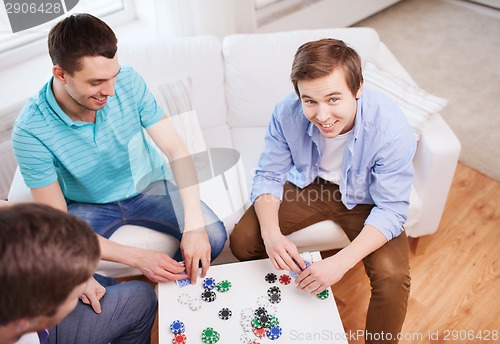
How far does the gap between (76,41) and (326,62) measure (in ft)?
2.28

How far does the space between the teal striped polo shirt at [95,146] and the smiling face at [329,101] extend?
56cm

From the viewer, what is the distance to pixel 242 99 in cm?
216

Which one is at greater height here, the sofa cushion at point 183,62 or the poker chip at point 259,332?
the sofa cushion at point 183,62

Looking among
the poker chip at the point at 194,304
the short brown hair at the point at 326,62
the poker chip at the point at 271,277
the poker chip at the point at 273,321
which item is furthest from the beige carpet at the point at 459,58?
the poker chip at the point at 194,304

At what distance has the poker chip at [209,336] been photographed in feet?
4.67

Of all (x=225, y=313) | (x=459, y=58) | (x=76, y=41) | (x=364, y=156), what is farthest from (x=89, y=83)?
(x=459, y=58)

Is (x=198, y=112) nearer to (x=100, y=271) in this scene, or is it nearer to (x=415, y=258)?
(x=100, y=271)

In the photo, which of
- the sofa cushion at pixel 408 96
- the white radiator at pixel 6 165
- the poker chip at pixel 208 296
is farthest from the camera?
the white radiator at pixel 6 165

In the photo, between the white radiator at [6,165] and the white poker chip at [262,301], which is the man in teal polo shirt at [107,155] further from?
the white radiator at [6,165]

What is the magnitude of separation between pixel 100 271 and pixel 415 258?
Result: 49.2 inches

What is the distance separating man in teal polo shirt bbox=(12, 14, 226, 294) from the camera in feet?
4.86

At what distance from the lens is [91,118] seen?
1662 millimetres

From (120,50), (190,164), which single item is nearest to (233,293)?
(190,164)

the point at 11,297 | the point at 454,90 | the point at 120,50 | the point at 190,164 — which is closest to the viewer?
the point at 11,297
